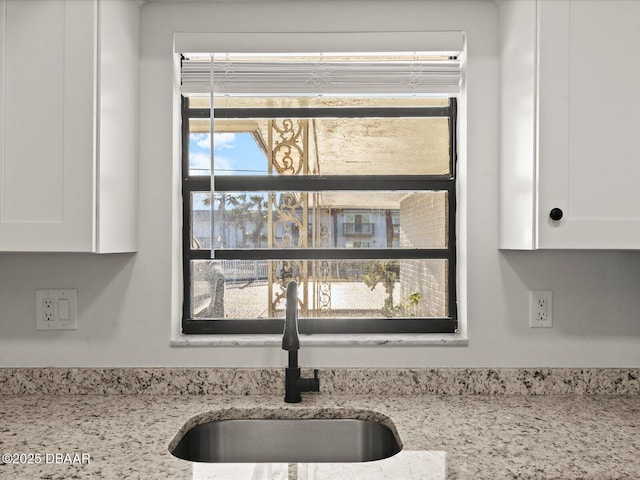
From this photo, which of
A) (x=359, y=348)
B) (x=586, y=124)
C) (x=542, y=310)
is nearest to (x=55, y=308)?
(x=359, y=348)

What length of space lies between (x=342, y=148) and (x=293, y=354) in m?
0.76

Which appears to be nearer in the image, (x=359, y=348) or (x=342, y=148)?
(x=359, y=348)

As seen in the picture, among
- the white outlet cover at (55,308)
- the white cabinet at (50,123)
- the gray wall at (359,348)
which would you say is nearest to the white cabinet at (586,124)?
the gray wall at (359,348)

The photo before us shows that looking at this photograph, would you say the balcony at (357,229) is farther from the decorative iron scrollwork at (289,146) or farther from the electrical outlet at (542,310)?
the electrical outlet at (542,310)

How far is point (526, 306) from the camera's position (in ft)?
5.46

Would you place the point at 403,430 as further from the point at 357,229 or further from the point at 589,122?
the point at 589,122

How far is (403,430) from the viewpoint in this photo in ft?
4.33

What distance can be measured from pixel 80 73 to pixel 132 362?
3.02 feet

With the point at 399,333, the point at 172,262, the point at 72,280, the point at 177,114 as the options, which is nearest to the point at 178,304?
the point at 172,262

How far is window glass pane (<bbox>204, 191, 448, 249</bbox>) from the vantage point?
1.80 m

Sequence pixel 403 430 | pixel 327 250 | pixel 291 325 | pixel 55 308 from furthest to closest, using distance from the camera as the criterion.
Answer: pixel 327 250 → pixel 55 308 → pixel 291 325 → pixel 403 430

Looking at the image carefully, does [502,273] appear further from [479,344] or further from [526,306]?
[479,344]

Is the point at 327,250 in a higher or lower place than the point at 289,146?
lower

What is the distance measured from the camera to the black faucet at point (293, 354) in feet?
4.89
